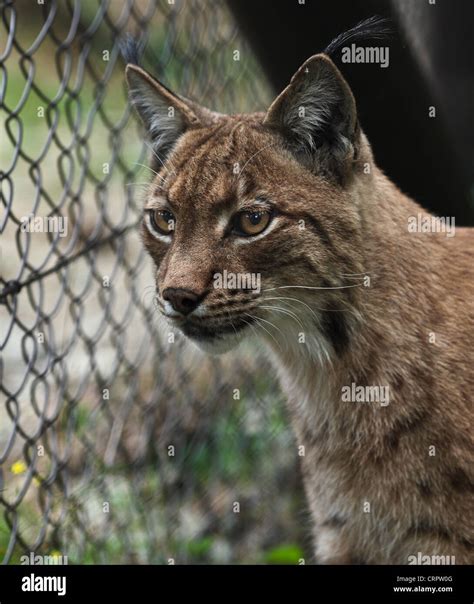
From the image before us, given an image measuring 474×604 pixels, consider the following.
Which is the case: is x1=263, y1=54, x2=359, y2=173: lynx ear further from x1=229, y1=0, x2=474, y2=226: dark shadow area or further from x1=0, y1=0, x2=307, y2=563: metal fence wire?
x1=0, y1=0, x2=307, y2=563: metal fence wire

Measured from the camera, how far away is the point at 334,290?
3072 millimetres

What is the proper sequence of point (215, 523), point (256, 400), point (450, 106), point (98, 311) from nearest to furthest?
point (450, 106) → point (215, 523) → point (256, 400) → point (98, 311)

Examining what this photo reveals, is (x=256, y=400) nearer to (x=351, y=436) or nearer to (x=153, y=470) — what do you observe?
(x=153, y=470)

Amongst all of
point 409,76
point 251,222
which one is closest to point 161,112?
point 251,222

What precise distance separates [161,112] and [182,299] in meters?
0.75

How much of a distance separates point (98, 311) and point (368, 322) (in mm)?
3024

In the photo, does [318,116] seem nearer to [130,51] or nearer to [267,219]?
[267,219]

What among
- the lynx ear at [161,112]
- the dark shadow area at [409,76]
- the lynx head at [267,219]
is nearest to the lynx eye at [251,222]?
the lynx head at [267,219]

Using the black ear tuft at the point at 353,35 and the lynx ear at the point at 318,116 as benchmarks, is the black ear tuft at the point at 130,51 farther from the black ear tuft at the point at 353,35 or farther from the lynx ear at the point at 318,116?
the black ear tuft at the point at 353,35

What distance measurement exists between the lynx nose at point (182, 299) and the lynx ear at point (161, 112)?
0.68 m

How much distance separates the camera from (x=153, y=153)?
334 centimetres

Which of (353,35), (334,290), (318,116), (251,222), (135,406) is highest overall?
(353,35)

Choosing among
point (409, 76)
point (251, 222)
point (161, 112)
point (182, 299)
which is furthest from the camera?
point (409, 76)

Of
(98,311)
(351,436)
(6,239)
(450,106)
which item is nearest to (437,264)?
(351,436)
